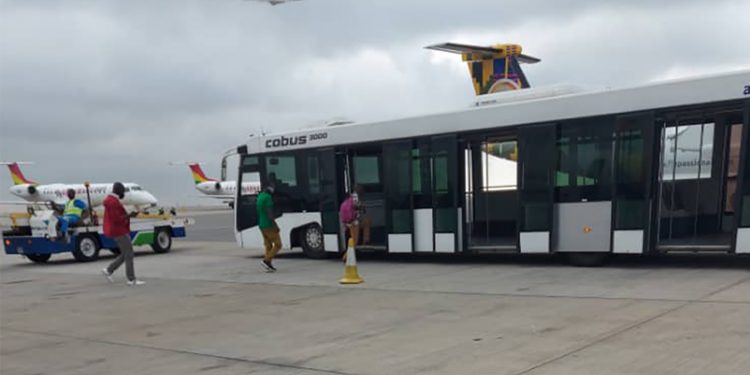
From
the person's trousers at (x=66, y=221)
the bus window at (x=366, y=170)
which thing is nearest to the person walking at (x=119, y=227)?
the bus window at (x=366, y=170)

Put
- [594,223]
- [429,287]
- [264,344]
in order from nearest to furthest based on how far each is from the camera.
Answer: [264,344] < [429,287] < [594,223]

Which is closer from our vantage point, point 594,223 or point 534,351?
point 534,351

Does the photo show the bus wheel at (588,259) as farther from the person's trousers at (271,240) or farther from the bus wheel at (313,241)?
the bus wheel at (313,241)

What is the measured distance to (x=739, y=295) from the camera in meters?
7.86

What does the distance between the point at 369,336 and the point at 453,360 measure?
4.72 ft

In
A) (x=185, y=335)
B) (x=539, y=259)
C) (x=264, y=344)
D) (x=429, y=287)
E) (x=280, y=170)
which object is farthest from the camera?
(x=280, y=170)

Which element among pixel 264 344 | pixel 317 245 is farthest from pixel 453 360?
pixel 317 245

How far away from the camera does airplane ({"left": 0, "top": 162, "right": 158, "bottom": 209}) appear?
49.5m

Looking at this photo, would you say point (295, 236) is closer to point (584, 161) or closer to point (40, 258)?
point (584, 161)

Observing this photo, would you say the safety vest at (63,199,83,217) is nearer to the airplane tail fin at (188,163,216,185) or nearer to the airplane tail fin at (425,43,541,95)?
the airplane tail fin at (425,43,541,95)

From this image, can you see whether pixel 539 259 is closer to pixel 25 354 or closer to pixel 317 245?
pixel 317 245

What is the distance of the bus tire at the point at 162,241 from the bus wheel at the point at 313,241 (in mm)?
6327

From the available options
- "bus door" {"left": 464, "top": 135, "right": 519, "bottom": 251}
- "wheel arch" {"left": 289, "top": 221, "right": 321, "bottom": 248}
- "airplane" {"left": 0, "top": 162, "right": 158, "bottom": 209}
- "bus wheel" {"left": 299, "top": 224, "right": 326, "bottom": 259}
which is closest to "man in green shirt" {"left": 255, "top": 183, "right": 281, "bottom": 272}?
"bus wheel" {"left": 299, "top": 224, "right": 326, "bottom": 259}

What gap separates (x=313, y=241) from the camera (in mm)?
15602
